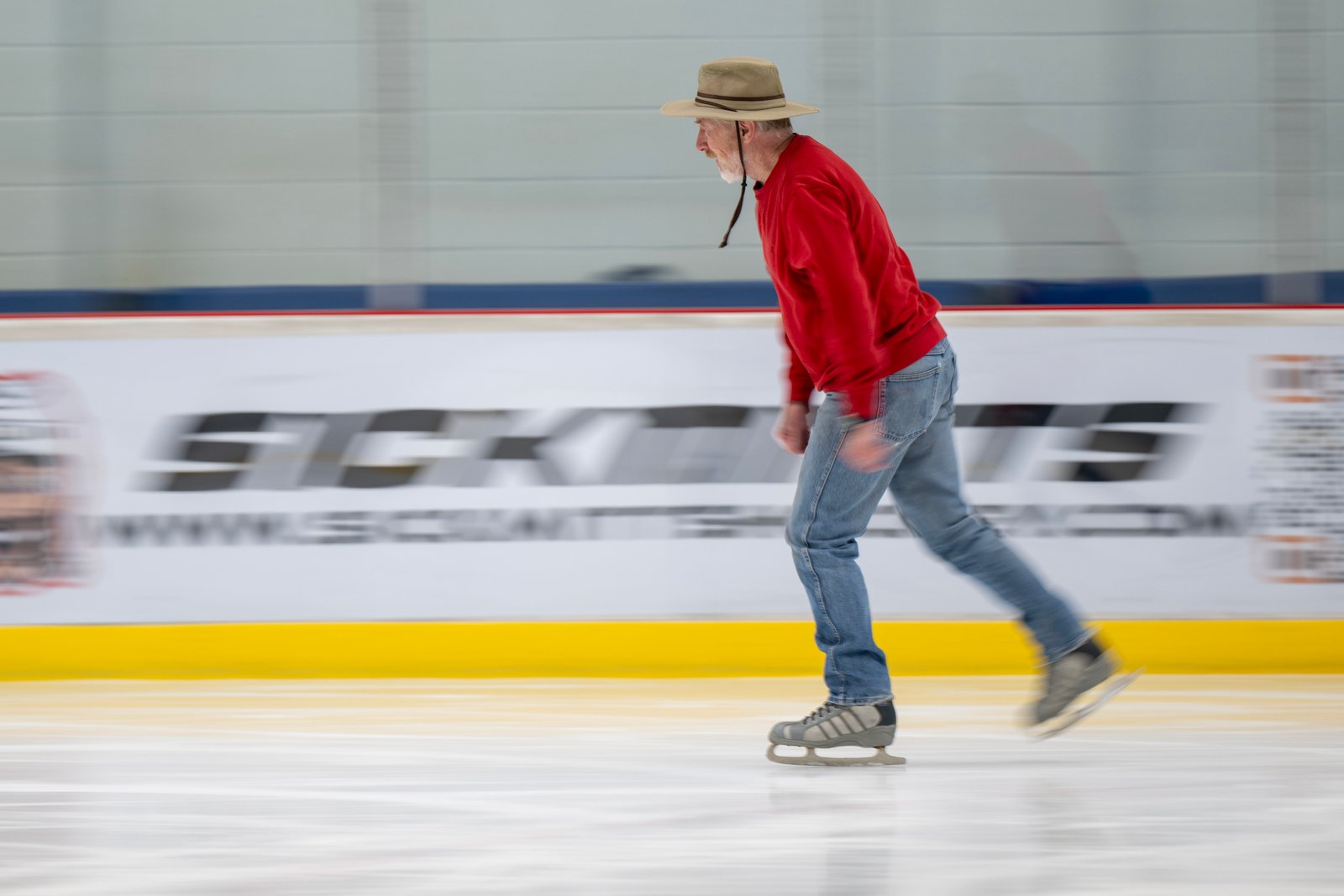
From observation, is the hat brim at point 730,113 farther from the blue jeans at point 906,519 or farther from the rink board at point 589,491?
the rink board at point 589,491

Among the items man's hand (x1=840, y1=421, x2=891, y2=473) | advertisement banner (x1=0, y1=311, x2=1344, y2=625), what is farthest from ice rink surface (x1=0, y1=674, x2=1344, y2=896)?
man's hand (x1=840, y1=421, x2=891, y2=473)

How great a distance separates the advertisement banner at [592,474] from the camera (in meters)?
4.01

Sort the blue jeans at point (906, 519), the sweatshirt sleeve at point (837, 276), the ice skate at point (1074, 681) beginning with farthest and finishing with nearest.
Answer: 1. the ice skate at point (1074, 681)
2. the blue jeans at point (906, 519)
3. the sweatshirt sleeve at point (837, 276)

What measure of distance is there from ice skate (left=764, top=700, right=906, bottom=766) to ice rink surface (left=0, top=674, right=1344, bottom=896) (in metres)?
0.05

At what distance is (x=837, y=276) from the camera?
2631mm

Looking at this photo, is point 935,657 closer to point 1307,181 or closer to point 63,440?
point 1307,181

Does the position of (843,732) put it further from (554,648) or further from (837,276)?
(554,648)

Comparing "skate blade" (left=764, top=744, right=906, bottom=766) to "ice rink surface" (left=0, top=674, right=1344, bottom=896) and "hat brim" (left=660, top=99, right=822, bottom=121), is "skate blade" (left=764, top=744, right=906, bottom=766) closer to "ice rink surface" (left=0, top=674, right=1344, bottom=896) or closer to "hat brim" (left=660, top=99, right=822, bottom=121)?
"ice rink surface" (left=0, top=674, right=1344, bottom=896)

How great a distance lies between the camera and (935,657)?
159 inches

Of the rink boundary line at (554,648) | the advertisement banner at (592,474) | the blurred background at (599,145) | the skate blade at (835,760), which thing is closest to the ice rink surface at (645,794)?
the skate blade at (835,760)

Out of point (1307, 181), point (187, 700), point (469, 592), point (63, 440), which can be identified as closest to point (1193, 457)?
point (1307, 181)

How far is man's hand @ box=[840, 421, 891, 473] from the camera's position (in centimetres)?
273

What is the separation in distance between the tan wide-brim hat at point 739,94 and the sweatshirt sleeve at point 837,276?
0.19 metres

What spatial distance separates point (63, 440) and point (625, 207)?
69.5 inches
